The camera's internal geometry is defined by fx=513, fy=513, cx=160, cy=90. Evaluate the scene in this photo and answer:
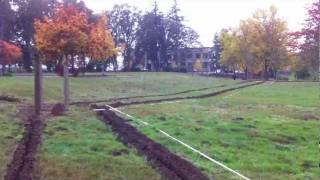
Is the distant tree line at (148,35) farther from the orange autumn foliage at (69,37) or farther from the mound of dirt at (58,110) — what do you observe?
the mound of dirt at (58,110)

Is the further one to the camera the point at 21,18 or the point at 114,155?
the point at 21,18

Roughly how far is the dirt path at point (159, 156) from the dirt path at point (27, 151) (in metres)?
1.81

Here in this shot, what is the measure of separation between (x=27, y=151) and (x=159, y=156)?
2444 mm

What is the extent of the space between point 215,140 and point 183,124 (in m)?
2.61

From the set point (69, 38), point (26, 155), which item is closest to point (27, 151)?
point (26, 155)

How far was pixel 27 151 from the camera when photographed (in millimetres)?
9422

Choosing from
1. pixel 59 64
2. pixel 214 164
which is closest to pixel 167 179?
pixel 214 164

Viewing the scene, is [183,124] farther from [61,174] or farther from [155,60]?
[155,60]

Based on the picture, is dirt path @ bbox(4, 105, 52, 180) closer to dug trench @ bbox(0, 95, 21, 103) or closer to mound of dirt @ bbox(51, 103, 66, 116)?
mound of dirt @ bbox(51, 103, 66, 116)

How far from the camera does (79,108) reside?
18016 millimetres

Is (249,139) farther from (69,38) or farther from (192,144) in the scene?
(69,38)

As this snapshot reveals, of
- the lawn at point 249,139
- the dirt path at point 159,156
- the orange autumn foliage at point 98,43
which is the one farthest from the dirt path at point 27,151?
the orange autumn foliage at point 98,43

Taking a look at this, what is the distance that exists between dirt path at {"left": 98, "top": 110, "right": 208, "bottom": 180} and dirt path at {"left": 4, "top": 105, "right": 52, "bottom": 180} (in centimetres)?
181

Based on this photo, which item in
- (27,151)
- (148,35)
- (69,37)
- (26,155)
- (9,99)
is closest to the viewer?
(26,155)
